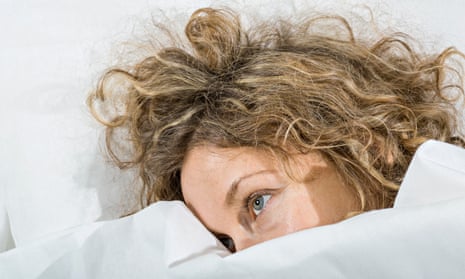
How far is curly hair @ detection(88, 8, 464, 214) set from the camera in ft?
3.54

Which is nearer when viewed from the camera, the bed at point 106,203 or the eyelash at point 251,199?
the bed at point 106,203

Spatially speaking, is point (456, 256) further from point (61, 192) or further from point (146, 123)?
point (61, 192)

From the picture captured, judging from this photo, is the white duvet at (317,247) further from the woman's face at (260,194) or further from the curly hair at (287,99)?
the curly hair at (287,99)

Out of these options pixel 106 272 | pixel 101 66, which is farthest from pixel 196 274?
pixel 101 66

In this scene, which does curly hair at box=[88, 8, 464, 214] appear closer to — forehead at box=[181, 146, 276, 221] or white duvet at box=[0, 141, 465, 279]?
forehead at box=[181, 146, 276, 221]

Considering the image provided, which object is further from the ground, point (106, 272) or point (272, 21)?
point (272, 21)

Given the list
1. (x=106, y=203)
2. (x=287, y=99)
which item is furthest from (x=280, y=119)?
(x=106, y=203)

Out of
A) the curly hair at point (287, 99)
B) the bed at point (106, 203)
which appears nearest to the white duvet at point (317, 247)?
the bed at point (106, 203)

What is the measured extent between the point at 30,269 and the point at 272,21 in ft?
1.98

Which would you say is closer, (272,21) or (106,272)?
(106,272)

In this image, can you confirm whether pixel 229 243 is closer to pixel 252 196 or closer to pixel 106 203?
pixel 252 196

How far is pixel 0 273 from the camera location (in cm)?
108

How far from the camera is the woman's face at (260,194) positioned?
1.02 meters

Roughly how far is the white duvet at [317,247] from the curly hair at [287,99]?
14 centimetres
